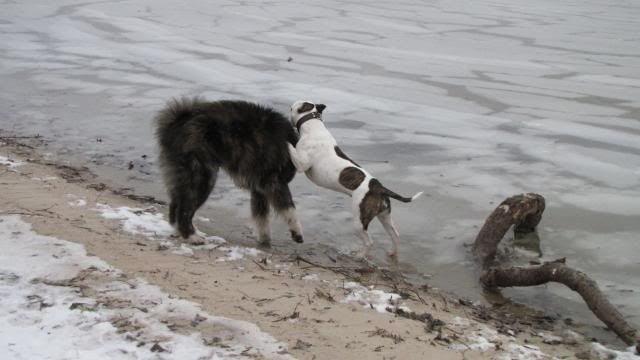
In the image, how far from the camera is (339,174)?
6.38 metres

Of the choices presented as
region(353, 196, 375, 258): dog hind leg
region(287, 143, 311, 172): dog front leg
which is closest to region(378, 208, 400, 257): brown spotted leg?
region(353, 196, 375, 258): dog hind leg

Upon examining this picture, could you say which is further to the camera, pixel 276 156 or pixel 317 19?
pixel 317 19

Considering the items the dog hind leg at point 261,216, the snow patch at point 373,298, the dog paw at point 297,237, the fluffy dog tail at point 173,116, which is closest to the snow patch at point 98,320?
the snow patch at point 373,298

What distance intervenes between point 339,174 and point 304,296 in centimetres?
→ 174

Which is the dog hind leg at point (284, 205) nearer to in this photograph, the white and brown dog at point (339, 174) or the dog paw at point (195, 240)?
the white and brown dog at point (339, 174)

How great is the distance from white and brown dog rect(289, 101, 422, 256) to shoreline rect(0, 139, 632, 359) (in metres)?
0.46

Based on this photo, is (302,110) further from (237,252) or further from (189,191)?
(237,252)

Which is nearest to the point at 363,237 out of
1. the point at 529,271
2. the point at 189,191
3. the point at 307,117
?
the point at 307,117

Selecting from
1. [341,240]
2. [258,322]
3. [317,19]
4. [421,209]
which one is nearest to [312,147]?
[341,240]

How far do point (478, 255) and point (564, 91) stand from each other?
775 centimetres

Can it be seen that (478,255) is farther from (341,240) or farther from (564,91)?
(564,91)

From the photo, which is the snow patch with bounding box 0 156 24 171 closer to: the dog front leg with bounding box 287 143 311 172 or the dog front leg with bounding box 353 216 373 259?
the dog front leg with bounding box 287 143 311 172

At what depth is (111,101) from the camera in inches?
457

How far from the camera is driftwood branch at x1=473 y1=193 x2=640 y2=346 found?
503cm
